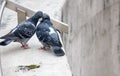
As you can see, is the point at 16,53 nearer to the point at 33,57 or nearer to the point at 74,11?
the point at 33,57

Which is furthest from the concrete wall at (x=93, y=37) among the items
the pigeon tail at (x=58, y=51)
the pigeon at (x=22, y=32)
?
the pigeon at (x=22, y=32)

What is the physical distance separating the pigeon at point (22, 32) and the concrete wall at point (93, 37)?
742 millimetres

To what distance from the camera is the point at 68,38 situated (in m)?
5.20

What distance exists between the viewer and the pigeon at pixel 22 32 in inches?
122

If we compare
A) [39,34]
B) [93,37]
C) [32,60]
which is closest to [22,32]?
[39,34]

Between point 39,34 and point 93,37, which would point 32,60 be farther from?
point 93,37

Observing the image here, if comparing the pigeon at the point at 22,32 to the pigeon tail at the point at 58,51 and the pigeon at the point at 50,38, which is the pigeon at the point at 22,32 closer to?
the pigeon at the point at 50,38

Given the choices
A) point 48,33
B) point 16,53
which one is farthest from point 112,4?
point 16,53

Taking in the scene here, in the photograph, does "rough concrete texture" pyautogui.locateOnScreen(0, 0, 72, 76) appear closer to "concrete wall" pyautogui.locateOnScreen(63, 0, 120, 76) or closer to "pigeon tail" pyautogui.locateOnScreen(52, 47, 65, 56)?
"pigeon tail" pyautogui.locateOnScreen(52, 47, 65, 56)

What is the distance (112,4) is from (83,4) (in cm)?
113

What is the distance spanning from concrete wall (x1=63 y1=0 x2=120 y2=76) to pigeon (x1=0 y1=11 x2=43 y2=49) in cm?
74

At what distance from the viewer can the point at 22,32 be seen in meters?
3.11

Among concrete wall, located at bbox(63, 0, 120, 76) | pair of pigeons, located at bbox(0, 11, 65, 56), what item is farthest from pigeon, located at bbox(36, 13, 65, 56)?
concrete wall, located at bbox(63, 0, 120, 76)

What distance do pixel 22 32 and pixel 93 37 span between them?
1232mm
